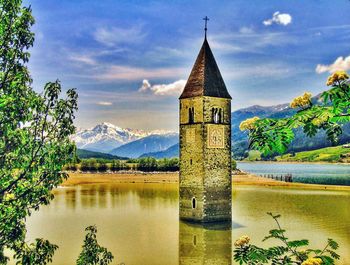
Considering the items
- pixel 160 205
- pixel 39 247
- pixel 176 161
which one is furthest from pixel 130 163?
pixel 39 247

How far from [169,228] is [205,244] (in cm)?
550

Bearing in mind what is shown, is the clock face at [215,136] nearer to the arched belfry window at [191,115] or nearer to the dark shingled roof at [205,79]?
the arched belfry window at [191,115]

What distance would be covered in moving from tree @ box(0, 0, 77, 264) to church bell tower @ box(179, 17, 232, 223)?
23300 mm

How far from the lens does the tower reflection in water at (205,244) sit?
2356cm

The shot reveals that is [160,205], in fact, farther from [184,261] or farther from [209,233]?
[184,261]

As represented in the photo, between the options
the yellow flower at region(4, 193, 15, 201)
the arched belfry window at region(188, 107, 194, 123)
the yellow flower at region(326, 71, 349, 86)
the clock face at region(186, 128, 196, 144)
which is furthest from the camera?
the arched belfry window at region(188, 107, 194, 123)

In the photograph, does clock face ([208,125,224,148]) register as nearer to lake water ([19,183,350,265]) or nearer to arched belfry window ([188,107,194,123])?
arched belfry window ([188,107,194,123])

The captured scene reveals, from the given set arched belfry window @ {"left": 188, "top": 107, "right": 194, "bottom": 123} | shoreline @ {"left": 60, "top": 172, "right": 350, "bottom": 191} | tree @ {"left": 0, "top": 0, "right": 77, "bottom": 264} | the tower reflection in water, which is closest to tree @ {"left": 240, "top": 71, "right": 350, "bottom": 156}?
tree @ {"left": 0, "top": 0, "right": 77, "bottom": 264}

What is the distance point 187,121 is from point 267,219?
10.3 meters

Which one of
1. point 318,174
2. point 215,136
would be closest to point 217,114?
point 215,136

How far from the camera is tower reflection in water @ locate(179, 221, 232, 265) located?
23.6m

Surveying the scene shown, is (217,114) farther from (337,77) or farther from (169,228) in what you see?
(337,77)

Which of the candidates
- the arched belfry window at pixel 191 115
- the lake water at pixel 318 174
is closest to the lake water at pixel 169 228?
the arched belfry window at pixel 191 115

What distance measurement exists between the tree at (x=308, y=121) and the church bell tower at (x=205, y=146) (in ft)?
91.6
